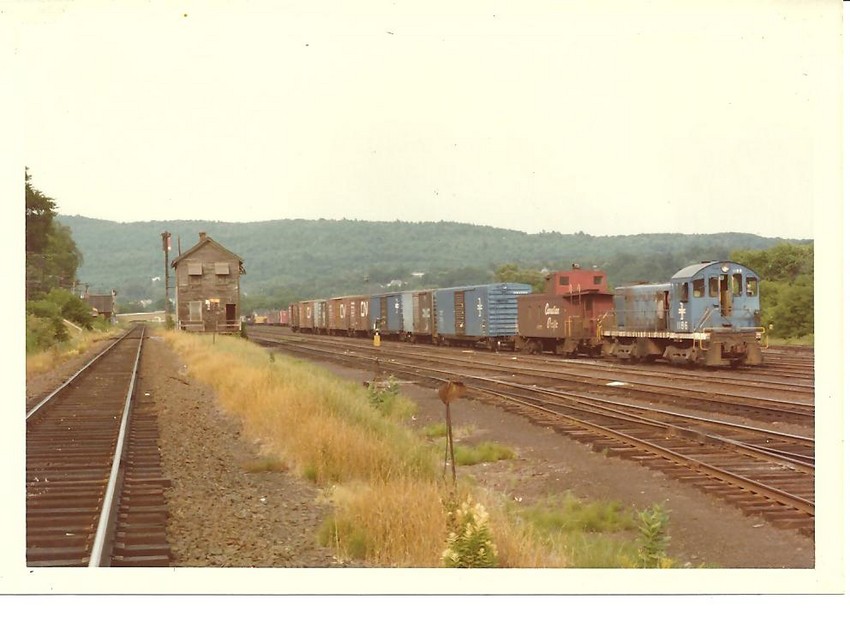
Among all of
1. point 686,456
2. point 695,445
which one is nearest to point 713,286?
point 695,445

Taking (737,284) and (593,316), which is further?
(593,316)

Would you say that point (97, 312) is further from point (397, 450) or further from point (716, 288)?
point (716, 288)

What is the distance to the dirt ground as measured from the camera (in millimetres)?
8016

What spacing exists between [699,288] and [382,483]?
55.3ft

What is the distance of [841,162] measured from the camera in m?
8.45

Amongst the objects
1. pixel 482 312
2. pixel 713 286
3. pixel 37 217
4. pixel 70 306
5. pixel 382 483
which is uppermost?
pixel 37 217

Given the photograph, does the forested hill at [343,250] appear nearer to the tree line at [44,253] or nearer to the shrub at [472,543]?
the tree line at [44,253]

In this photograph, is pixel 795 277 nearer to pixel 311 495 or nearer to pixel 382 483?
pixel 382 483

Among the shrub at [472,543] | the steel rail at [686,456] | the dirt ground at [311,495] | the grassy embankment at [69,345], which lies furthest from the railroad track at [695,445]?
the grassy embankment at [69,345]

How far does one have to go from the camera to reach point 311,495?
9.70 m

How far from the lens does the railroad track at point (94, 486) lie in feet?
25.6

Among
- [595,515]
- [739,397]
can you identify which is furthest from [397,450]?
[739,397]

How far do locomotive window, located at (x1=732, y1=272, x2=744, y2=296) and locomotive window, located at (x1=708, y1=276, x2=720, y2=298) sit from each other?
17.9 inches
